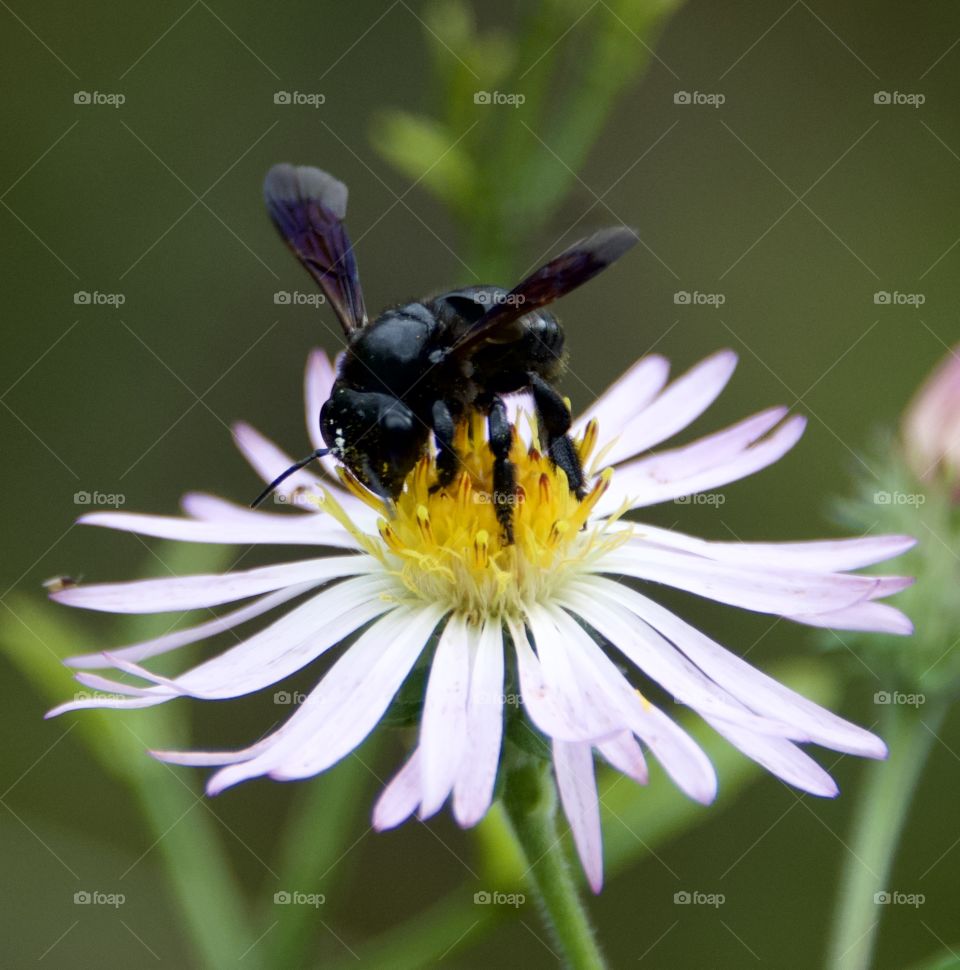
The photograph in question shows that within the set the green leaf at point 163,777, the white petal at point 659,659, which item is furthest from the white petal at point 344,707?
the green leaf at point 163,777

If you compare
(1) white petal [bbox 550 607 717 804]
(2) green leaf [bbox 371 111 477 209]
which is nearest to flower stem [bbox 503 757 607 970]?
(1) white petal [bbox 550 607 717 804]

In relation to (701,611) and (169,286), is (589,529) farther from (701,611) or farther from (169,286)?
(169,286)

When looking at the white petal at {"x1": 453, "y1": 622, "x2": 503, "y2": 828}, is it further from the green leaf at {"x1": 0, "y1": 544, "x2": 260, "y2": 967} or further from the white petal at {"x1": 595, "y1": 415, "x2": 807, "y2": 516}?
the green leaf at {"x1": 0, "y1": 544, "x2": 260, "y2": 967}

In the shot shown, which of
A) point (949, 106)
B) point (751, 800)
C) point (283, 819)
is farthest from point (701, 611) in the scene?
point (949, 106)

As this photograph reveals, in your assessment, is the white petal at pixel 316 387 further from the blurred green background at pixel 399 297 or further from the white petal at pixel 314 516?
the blurred green background at pixel 399 297

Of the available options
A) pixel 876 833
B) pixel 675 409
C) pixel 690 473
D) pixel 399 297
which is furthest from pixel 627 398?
pixel 399 297

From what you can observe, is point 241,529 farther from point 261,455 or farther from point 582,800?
point 582,800
